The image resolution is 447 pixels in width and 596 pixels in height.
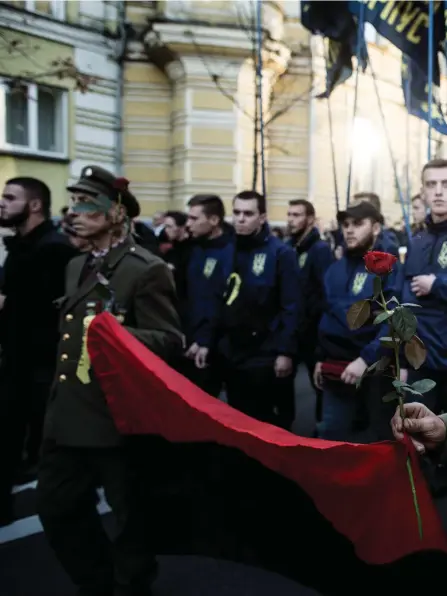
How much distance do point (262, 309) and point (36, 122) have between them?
1145 centimetres

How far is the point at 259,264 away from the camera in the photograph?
5.51m

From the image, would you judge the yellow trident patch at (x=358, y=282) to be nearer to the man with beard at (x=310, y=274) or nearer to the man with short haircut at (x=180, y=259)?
the man with beard at (x=310, y=274)

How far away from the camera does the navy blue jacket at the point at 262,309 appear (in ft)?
17.7

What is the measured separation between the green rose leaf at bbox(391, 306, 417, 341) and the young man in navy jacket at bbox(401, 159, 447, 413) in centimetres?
228

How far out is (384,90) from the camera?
2203 centimetres

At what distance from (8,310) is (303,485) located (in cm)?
288

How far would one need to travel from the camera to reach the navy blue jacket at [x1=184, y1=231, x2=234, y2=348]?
5609 mm

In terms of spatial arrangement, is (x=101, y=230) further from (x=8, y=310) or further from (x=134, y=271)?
(x=8, y=310)

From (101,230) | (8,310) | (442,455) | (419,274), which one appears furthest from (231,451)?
(8,310)

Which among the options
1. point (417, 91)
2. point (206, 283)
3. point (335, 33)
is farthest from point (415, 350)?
point (335, 33)

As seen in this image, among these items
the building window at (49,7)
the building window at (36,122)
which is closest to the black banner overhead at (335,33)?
the building window at (36,122)

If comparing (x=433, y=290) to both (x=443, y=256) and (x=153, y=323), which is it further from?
(x=153, y=323)

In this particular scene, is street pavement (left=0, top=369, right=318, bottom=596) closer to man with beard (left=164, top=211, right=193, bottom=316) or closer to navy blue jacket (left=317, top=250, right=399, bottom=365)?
navy blue jacket (left=317, top=250, right=399, bottom=365)

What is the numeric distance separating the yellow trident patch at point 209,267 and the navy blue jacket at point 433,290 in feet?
5.67
